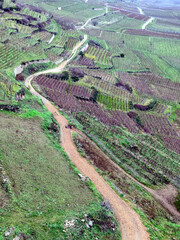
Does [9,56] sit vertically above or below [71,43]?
below

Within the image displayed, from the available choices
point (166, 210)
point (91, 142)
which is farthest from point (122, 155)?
point (166, 210)

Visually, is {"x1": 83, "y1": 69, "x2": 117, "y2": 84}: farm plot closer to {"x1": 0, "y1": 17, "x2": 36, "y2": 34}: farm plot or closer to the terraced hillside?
the terraced hillside

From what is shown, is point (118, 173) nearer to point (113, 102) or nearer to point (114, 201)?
point (114, 201)

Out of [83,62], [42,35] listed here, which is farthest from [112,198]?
[42,35]

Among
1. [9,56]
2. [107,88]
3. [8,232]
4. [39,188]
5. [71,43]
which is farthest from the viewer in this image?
[71,43]

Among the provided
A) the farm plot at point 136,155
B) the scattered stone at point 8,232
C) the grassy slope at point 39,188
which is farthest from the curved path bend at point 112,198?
the scattered stone at point 8,232

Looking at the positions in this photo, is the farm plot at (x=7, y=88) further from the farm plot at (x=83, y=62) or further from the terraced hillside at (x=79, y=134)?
the farm plot at (x=83, y=62)

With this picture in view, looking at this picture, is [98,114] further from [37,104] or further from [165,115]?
[165,115]

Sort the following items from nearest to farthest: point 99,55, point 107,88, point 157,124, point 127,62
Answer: point 157,124
point 107,88
point 99,55
point 127,62

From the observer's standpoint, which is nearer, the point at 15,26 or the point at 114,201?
the point at 114,201

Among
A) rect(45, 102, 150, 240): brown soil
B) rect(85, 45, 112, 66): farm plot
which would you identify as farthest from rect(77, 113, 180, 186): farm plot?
rect(85, 45, 112, 66): farm plot

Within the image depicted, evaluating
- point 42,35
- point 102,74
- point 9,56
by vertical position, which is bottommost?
point 102,74
